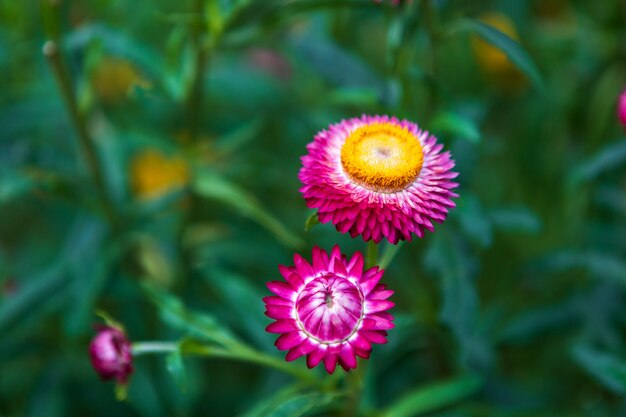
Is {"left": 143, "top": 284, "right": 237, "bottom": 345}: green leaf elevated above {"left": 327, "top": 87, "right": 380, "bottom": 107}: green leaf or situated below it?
below

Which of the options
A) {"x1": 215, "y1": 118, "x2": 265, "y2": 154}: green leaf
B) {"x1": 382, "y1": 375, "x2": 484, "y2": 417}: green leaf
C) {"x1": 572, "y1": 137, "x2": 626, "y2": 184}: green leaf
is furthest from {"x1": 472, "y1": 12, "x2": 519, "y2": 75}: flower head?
{"x1": 382, "y1": 375, "x2": 484, "y2": 417}: green leaf

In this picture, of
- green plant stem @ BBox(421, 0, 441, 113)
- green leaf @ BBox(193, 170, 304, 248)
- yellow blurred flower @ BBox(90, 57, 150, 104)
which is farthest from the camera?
yellow blurred flower @ BBox(90, 57, 150, 104)

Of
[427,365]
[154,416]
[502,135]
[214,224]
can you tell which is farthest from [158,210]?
[502,135]

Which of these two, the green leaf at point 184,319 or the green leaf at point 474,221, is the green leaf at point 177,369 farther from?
the green leaf at point 474,221

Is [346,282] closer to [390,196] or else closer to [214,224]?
[390,196]

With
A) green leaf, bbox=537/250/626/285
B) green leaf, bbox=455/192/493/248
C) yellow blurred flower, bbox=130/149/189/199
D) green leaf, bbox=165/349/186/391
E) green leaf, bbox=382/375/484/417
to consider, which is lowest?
green leaf, bbox=165/349/186/391

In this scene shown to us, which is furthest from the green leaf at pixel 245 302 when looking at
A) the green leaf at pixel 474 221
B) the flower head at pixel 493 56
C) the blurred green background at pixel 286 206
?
the flower head at pixel 493 56

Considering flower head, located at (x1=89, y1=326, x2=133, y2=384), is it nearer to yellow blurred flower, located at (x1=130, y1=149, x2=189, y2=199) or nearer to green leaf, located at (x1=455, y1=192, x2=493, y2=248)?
green leaf, located at (x1=455, y1=192, x2=493, y2=248)

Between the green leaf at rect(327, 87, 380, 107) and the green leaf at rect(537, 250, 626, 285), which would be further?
the green leaf at rect(537, 250, 626, 285)
